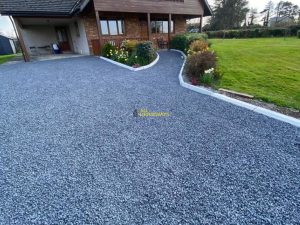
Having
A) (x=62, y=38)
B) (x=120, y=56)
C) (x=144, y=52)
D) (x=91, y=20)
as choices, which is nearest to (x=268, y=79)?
(x=144, y=52)

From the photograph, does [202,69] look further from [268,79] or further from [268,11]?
[268,11]

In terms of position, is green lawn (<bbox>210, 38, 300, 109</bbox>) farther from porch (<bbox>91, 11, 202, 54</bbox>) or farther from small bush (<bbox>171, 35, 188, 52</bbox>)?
porch (<bbox>91, 11, 202, 54</bbox>)

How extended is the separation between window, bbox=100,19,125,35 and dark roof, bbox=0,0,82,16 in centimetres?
221

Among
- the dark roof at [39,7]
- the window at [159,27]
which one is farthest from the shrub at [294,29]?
the dark roof at [39,7]

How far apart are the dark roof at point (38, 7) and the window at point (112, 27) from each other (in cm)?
221

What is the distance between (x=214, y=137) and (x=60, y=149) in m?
2.78

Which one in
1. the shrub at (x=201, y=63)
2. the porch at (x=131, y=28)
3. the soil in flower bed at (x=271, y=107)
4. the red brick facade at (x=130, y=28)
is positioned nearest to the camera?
the soil in flower bed at (x=271, y=107)

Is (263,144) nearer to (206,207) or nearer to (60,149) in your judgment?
(206,207)

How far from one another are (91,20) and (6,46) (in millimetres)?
25275

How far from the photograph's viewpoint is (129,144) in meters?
3.26

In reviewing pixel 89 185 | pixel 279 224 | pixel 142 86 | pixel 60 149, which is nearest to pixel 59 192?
pixel 89 185

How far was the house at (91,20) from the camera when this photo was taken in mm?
12133

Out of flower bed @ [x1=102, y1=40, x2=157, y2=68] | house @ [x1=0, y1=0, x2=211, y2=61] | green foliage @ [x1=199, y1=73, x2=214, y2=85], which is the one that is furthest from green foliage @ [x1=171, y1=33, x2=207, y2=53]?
green foliage @ [x1=199, y1=73, x2=214, y2=85]

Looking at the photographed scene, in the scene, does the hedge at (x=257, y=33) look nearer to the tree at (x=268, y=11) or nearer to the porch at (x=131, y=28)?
the porch at (x=131, y=28)
